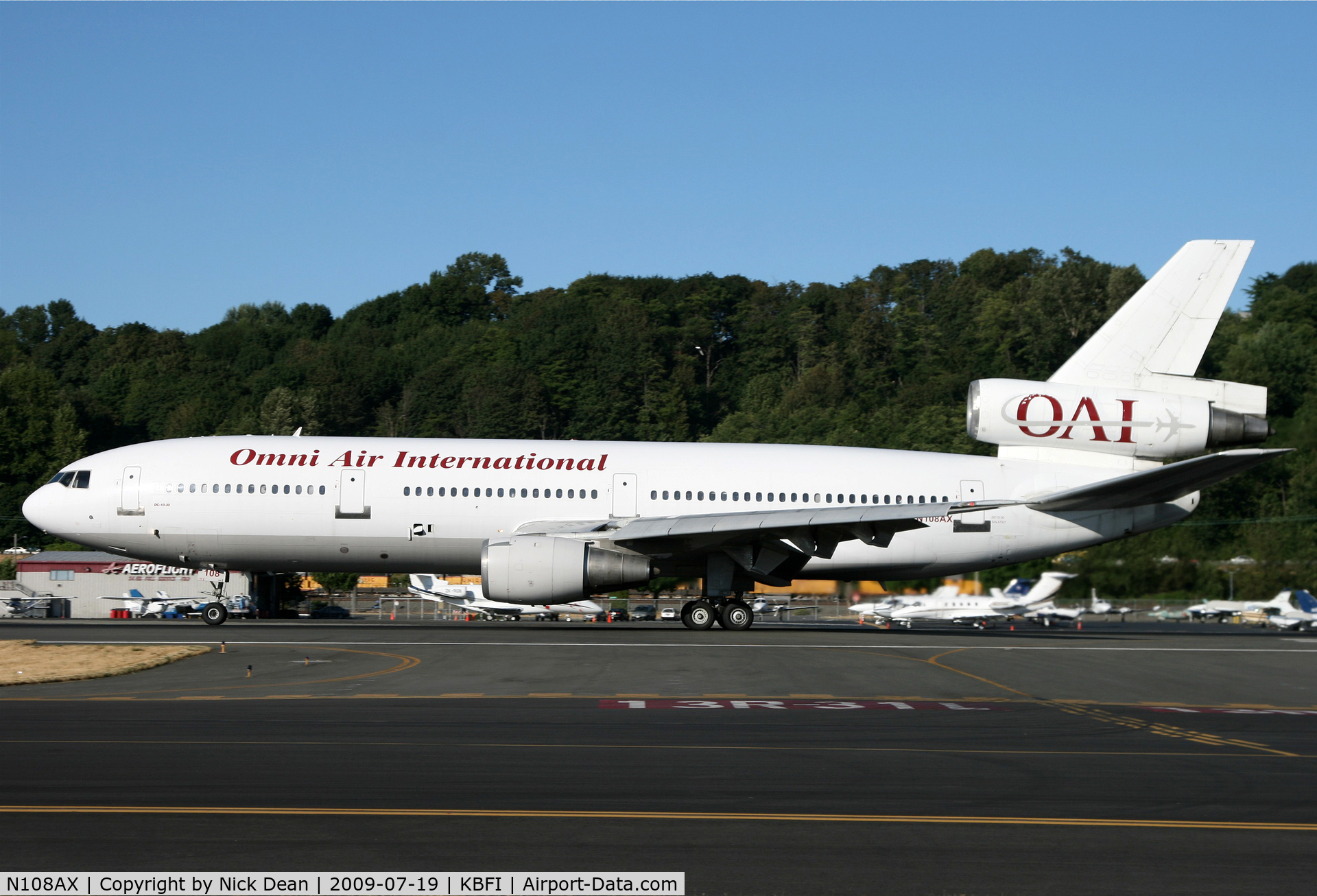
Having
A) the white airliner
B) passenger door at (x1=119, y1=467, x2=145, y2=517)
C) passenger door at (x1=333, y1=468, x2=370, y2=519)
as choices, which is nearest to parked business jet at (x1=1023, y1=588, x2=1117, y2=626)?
the white airliner

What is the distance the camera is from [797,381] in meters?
118

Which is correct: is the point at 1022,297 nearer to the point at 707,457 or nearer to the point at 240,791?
the point at 707,457

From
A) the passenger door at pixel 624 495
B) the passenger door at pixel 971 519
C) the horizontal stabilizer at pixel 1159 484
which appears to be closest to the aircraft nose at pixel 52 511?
the passenger door at pixel 624 495

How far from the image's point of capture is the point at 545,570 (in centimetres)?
2545

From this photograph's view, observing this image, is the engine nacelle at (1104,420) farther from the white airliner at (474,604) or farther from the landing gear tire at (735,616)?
the white airliner at (474,604)

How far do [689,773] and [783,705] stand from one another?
16.8 ft

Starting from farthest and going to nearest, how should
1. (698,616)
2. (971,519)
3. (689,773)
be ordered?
1. (971,519)
2. (698,616)
3. (689,773)

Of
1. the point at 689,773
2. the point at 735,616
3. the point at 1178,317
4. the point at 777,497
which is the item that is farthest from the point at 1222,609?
the point at 689,773

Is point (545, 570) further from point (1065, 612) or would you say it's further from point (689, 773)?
point (1065, 612)

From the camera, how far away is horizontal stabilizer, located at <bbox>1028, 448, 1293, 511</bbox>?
24688mm

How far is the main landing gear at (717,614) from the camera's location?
2827cm

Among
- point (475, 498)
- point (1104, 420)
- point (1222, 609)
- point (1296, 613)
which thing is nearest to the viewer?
point (475, 498)

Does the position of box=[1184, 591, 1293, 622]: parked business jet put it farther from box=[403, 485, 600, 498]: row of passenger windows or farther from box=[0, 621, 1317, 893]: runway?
box=[403, 485, 600, 498]: row of passenger windows

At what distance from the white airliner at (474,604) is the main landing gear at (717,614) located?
1716 cm
